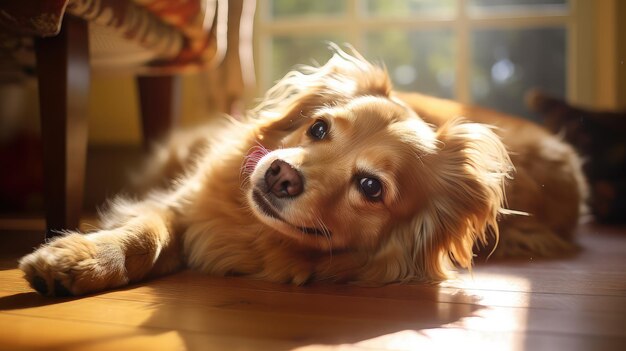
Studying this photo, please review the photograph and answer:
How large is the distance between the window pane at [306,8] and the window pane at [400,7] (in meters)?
0.16

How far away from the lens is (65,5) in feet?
4.71

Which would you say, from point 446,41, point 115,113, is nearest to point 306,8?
point 446,41

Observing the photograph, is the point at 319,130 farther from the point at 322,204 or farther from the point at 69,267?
the point at 69,267

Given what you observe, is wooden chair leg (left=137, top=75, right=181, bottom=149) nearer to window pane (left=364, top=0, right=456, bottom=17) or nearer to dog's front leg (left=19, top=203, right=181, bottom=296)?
dog's front leg (left=19, top=203, right=181, bottom=296)

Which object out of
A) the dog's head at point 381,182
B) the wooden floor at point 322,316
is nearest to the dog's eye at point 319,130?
the dog's head at point 381,182

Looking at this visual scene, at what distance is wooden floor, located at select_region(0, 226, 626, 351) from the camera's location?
3.42 ft

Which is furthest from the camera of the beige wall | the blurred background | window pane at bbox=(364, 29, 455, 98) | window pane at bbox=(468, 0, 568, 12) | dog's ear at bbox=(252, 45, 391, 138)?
the beige wall

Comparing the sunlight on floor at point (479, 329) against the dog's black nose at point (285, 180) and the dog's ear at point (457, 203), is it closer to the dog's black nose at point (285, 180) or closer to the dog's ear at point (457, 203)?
the dog's ear at point (457, 203)

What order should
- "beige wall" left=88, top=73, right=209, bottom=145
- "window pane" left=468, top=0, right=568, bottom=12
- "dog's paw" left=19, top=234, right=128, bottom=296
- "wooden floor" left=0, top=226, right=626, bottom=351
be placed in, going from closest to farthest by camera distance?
"wooden floor" left=0, top=226, right=626, bottom=351 < "dog's paw" left=19, top=234, right=128, bottom=296 < "window pane" left=468, top=0, right=568, bottom=12 < "beige wall" left=88, top=73, right=209, bottom=145

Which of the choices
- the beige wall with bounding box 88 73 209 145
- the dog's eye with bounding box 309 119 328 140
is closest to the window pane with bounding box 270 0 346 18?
the beige wall with bounding box 88 73 209 145

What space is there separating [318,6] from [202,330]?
114 inches

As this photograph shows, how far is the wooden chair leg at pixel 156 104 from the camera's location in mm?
2680

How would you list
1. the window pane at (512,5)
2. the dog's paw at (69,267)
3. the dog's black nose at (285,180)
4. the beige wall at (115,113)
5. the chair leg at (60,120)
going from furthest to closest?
the beige wall at (115,113) → the window pane at (512,5) → the chair leg at (60,120) → the dog's black nose at (285,180) → the dog's paw at (69,267)

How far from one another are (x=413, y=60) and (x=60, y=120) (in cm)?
246
